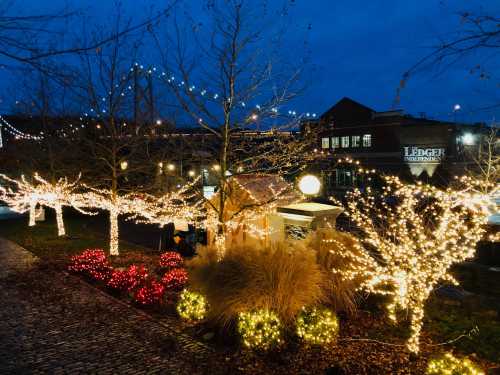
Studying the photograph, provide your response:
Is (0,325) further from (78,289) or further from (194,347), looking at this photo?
(194,347)

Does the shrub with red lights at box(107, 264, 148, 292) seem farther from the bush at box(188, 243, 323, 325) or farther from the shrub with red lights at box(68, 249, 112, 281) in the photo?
the bush at box(188, 243, 323, 325)

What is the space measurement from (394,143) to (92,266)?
109 feet

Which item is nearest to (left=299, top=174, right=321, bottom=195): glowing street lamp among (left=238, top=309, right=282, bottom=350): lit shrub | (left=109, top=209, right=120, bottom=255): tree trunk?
(left=238, top=309, right=282, bottom=350): lit shrub

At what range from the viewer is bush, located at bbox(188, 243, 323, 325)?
19.1ft

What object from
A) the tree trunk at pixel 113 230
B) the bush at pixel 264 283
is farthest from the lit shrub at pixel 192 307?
the tree trunk at pixel 113 230

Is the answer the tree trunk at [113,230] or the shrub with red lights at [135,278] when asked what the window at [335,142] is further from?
the shrub with red lights at [135,278]

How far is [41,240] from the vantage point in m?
15.7

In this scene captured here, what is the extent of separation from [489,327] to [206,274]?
15.2 ft

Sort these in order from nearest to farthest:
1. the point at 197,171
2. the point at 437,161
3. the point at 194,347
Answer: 1. the point at 194,347
2. the point at 197,171
3. the point at 437,161

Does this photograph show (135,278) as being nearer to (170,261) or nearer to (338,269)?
(170,261)

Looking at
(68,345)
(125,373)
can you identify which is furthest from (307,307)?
(68,345)

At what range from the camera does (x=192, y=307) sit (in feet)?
22.3

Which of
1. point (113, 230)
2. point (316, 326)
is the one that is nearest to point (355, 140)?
point (113, 230)

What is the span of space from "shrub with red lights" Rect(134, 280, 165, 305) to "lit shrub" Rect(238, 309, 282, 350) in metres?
2.48
